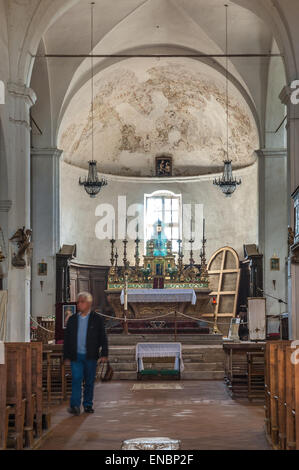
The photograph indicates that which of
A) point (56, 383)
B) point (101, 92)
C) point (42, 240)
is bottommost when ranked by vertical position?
point (56, 383)

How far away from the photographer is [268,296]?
22859 millimetres

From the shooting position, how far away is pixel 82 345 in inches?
391

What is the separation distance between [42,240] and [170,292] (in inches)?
176

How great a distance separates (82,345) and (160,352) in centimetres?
658

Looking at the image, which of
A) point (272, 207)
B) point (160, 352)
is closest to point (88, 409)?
point (160, 352)

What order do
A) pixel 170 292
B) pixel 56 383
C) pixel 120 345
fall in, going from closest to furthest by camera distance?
1. pixel 56 383
2. pixel 120 345
3. pixel 170 292

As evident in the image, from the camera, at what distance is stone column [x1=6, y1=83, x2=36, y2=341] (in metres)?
16.3

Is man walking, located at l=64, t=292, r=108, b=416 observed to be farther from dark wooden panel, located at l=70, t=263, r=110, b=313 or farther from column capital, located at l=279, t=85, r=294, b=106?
dark wooden panel, located at l=70, t=263, r=110, b=313

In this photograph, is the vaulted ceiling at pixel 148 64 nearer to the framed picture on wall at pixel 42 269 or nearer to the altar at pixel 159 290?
the framed picture on wall at pixel 42 269

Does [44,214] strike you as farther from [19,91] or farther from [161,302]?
[19,91]

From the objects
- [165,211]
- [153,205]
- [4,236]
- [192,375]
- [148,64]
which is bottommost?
[192,375]

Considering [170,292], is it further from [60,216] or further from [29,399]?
[29,399]
